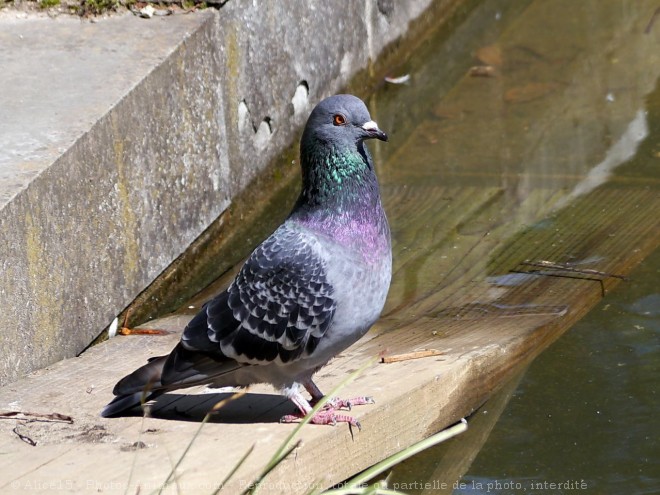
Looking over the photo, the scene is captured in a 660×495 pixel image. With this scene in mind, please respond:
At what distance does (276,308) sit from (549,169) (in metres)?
2.60

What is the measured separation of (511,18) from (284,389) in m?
4.48

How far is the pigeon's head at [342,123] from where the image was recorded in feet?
11.3

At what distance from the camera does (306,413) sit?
3.49m

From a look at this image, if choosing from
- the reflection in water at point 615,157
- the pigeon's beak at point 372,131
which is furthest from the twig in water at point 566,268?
the pigeon's beak at point 372,131

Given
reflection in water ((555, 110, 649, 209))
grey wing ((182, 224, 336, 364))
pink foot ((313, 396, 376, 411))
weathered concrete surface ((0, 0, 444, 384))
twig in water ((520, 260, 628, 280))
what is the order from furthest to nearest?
reflection in water ((555, 110, 649, 209)), twig in water ((520, 260, 628, 280)), weathered concrete surface ((0, 0, 444, 384)), pink foot ((313, 396, 376, 411)), grey wing ((182, 224, 336, 364))

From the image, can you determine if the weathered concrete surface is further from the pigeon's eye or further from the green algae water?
the pigeon's eye

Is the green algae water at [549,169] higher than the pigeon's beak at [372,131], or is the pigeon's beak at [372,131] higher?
the pigeon's beak at [372,131]

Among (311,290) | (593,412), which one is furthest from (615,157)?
(311,290)

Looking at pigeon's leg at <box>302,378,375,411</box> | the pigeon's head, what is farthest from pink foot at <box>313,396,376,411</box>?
the pigeon's head

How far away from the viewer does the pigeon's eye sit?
344 cm

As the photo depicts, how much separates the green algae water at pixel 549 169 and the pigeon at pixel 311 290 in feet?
2.04

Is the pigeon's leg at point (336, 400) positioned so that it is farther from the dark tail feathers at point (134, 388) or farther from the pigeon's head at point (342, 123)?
the pigeon's head at point (342, 123)

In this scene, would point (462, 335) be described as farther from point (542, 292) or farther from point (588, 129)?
point (588, 129)

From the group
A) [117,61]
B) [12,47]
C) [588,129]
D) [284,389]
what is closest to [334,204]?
[284,389]
